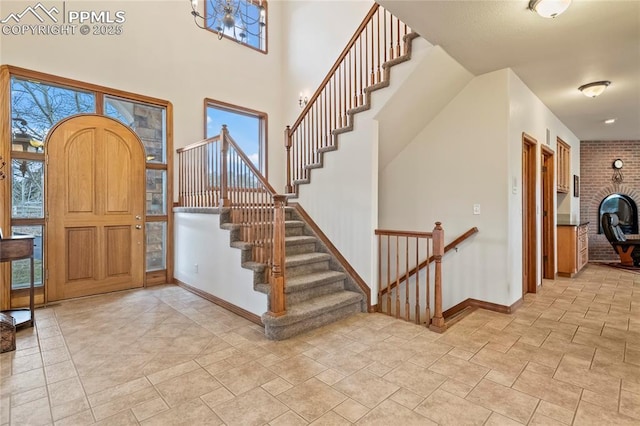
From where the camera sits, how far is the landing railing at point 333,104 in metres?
3.81

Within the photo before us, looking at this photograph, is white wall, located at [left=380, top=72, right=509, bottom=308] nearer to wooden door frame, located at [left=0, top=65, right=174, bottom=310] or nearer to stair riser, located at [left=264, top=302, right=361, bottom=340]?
stair riser, located at [left=264, top=302, right=361, bottom=340]

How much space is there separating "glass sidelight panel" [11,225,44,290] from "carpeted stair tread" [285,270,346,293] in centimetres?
306

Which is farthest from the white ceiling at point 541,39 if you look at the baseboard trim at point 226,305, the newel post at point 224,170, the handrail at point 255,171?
the baseboard trim at point 226,305

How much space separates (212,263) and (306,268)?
3.95 feet

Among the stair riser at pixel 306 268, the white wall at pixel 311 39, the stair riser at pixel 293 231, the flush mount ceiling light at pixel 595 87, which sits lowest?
the stair riser at pixel 306 268

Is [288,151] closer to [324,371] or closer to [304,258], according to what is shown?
[304,258]

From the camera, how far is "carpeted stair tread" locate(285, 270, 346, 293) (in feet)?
10.8

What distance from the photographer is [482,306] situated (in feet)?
12.4

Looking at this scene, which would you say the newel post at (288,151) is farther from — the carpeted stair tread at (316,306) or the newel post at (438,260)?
the newel post at (438,260)

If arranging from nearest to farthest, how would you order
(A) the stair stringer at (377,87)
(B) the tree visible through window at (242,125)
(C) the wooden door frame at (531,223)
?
(A) the stair stringer at (377,87) → (C) the wooden door frame at (531,223) → (B) the tree visible through window at (242,125)

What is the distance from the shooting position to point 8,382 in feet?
7.03

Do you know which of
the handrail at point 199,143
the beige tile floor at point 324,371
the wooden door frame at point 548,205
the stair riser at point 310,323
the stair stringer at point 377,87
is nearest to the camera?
the beige tile floor at point 324,371

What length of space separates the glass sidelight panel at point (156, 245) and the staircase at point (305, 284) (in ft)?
5.63

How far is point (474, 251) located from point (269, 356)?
8.95 ft
